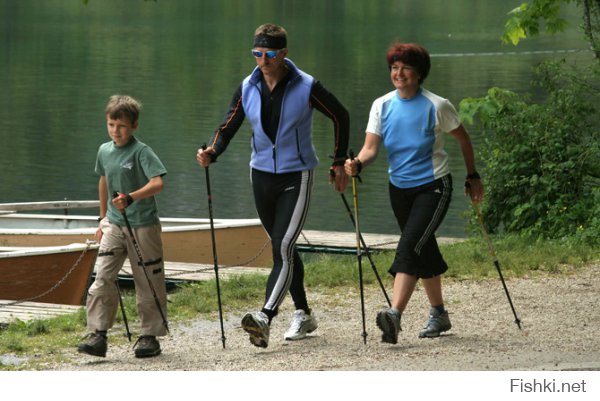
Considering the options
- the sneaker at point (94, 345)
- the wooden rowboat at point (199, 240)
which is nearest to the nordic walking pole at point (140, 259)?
the sneaker at point (94, 345)

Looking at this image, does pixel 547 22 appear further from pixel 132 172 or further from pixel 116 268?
pixel 116 268

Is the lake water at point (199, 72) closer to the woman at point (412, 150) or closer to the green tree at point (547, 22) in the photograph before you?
the green tree at point (547, 22)

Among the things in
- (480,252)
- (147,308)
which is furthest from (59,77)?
(147,308)

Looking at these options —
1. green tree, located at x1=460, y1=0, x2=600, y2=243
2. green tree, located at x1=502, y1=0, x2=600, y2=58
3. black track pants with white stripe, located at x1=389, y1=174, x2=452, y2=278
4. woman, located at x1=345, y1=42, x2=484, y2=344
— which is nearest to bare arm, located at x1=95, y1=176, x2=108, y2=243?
woman, located at x1=345, y1=42, x2=484, y2=344

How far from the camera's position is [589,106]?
535 inches

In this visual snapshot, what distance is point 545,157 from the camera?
13383 millimetres

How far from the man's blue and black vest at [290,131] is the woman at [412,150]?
0.33m

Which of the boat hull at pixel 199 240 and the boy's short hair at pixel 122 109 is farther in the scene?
the boat hull at pixel 199 240

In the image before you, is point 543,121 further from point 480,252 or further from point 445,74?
point 445,74

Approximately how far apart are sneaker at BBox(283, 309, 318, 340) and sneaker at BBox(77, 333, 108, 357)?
3.87ft

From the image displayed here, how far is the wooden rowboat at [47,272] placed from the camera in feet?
43.1

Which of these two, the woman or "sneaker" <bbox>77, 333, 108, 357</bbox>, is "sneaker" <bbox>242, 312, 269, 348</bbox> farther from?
"sneaker" <bbox>77, 333, 108, 357</bbox>

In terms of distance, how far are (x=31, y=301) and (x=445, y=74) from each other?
107 feet

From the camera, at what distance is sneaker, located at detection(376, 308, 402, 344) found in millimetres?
7391
